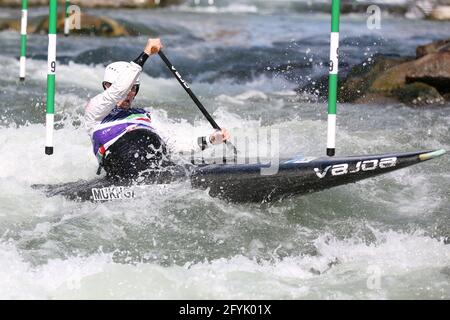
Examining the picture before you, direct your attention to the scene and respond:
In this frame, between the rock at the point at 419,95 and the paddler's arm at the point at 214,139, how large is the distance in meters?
6.16

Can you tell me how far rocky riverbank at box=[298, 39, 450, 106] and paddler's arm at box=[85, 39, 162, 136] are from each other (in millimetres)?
6112

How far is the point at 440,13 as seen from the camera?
75.2ft

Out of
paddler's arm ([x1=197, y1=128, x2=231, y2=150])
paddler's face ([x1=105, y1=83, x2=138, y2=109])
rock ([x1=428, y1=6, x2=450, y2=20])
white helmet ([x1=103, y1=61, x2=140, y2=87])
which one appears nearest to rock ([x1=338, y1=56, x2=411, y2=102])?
paddler's arm ([x1=197, y1=128, x2=231, y2=150])

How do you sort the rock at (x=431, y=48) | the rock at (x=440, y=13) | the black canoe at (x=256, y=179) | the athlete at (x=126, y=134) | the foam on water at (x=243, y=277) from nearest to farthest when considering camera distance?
the foam on water at (x=243, y=277), the black canoe at (x=256, y=179), the athlete at (x=126, y=134), the rock at (x=431, y=48), the rock at (x=440, y=13)

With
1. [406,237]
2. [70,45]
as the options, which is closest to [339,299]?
[406,237]

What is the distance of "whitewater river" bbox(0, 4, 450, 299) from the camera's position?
5.48 m

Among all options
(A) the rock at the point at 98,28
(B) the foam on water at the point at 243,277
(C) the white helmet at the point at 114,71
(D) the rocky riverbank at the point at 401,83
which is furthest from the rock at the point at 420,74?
(A) the rock at the point at 98,28

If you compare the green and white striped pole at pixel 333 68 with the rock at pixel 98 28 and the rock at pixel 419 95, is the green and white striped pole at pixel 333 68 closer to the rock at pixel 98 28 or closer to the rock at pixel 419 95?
the rock at pixel 419 95

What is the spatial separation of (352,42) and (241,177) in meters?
10.7

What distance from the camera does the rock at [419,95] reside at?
12.8m

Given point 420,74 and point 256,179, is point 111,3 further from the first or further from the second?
point 256,179

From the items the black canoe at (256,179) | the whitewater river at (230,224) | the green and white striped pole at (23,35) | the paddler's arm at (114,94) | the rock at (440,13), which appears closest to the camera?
the whitewater river at (230,224)

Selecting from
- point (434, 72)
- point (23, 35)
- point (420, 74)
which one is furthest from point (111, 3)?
point (434, 72)

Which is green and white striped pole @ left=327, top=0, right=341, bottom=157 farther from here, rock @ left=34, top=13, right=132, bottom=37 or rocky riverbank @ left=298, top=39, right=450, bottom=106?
rock @ left=34, top=13, right=132, bottom=37
